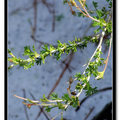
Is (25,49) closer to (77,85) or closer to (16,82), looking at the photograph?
(16,82)

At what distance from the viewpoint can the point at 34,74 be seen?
1031mm

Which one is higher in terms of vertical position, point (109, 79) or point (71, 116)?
point (109, 79)

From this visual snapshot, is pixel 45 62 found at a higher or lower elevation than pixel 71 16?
lower

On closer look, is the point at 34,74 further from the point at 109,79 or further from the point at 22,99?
the point at 109,79
